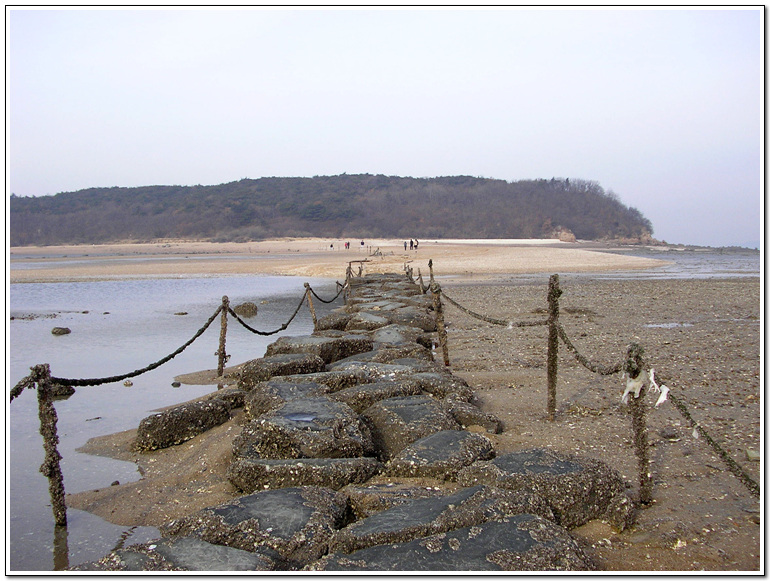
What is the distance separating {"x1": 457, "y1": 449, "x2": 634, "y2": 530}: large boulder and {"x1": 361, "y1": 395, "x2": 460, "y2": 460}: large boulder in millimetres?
797

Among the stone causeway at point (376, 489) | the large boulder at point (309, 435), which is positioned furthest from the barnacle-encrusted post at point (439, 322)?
the large boulder at point (309, 435)

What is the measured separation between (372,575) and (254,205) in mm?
106380

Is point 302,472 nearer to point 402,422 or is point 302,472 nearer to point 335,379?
point 402,422

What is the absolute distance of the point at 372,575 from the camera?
8.73ft

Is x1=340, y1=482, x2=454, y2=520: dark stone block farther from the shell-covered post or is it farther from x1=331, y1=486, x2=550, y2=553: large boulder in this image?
the shell-covered post

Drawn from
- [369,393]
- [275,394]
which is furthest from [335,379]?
[275,394]

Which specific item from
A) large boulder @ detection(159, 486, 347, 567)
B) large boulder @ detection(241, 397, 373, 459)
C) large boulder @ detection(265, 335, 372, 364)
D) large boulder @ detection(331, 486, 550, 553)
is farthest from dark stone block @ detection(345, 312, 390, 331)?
large boulder @ detection(331, 486, 550, 553)

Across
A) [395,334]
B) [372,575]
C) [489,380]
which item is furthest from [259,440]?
[395,334]

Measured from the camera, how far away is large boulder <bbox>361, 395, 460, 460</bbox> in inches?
181

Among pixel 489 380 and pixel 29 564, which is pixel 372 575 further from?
pixel 489 380

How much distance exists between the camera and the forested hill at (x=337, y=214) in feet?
287

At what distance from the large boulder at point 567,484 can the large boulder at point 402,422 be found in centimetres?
80

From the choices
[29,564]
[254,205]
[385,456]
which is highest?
[254,205]

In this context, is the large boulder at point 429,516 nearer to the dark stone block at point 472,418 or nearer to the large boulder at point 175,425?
the dark stone block at point 472,418
